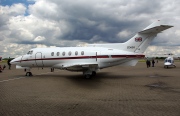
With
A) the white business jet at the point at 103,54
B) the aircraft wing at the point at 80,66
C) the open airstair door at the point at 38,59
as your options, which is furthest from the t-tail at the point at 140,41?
the open airstair door at the point at 38,59

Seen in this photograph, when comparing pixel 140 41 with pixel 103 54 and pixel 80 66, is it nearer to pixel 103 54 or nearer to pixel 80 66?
pixel 103 54

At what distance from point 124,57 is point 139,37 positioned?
2.62 metres

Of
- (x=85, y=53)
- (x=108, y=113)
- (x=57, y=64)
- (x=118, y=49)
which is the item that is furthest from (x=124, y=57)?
(x=108, y=113)

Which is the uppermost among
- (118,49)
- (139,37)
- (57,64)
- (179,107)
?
(139,37)

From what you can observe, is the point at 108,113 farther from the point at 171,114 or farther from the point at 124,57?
the point at 124,57

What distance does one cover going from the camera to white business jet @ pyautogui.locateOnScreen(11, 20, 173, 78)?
16.3 m

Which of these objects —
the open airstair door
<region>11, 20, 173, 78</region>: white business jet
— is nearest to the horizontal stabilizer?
<region>11, 20, 173, 78</region>: white business jet

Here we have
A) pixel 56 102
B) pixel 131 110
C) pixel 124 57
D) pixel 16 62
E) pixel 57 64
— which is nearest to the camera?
pixel 131 110

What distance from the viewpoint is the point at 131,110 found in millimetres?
6840

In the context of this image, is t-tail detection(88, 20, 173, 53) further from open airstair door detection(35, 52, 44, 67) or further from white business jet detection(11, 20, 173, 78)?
open airstair door detection(35, 52, 44, 67)

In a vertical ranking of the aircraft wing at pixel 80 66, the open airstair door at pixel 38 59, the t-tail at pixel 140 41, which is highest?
the t-tail at pixel 140 41

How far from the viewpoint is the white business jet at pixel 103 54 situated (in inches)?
643

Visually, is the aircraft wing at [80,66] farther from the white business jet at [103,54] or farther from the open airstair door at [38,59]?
the open airstair door at [38,59]

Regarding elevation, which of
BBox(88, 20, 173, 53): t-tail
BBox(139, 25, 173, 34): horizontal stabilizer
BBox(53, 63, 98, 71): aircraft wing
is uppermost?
BBox(139, 25, 173, 34): horizontal stabilizer
